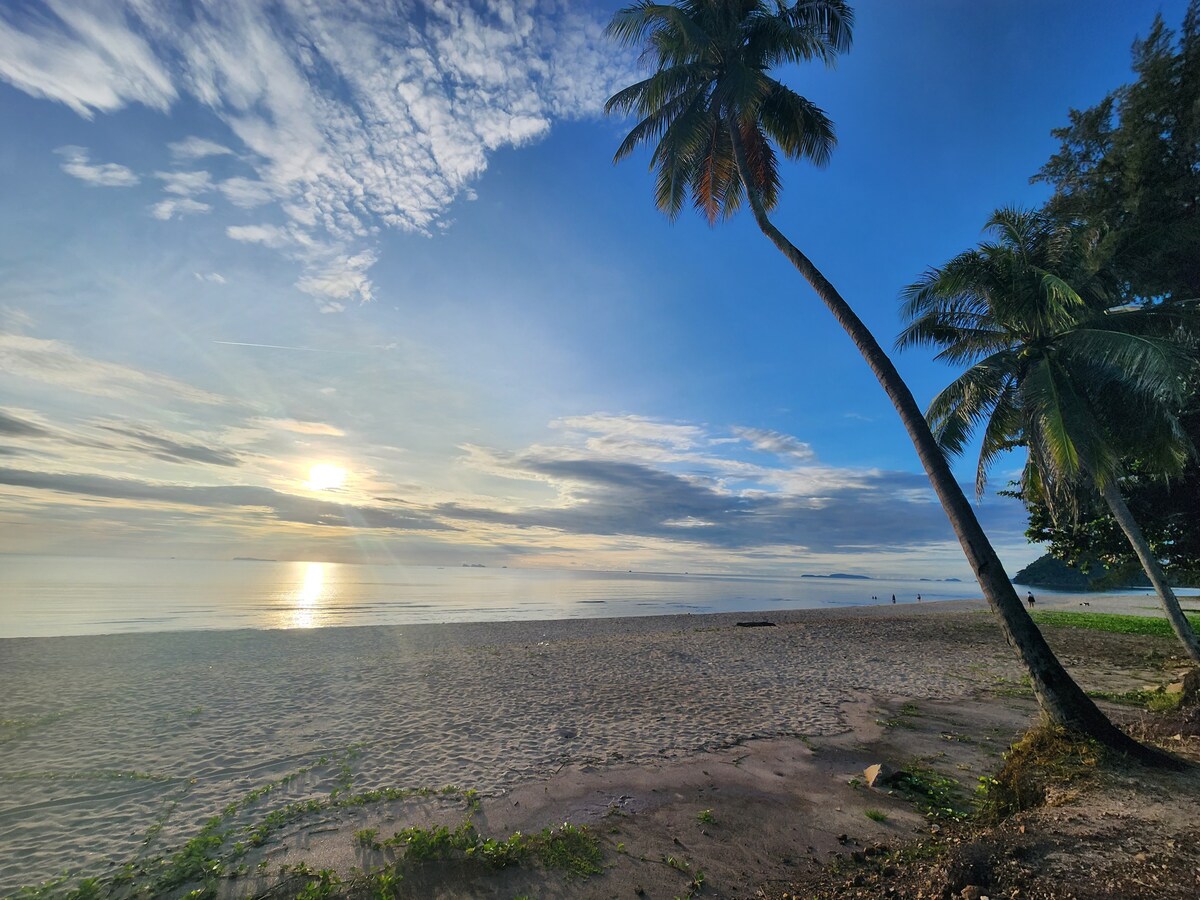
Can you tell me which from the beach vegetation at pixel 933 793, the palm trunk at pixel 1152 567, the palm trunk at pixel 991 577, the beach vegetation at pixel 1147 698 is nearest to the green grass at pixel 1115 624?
the palm trunk at pixel 1152 567

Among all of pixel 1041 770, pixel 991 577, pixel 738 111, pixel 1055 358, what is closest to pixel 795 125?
pixel 738 111

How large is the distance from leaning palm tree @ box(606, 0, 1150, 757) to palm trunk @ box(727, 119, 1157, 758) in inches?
1.1

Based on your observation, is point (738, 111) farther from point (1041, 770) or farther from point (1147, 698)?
point (1147, 698)

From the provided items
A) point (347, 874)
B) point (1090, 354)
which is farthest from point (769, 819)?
point (1090, 354)

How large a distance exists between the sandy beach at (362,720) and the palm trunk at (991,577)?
3.11 metres

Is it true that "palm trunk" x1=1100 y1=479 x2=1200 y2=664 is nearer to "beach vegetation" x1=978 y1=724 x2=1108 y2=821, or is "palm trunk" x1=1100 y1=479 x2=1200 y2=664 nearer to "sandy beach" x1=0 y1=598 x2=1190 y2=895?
"sandy beach" x1=0 y1=598 x2=1190 y2=895

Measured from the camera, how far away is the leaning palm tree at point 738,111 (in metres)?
9.41

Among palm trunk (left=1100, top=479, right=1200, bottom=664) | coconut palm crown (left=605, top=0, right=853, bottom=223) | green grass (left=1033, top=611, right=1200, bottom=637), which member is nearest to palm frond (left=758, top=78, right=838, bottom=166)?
coconut palm crown (left=605, top=0, right=853, bottom=223)

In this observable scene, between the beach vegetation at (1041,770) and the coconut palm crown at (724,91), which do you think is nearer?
the beach vegetation at (1041,770)

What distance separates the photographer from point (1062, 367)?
1183 centimetres

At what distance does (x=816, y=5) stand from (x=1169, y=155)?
33.6ft

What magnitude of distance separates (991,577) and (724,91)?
33.8 feet

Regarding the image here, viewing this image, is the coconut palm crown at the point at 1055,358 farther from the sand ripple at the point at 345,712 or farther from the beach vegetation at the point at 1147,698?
the sand ripple at the point at 345,712

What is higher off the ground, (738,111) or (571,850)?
(738,111)
